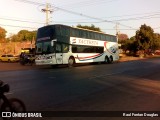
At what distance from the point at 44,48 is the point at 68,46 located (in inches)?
119

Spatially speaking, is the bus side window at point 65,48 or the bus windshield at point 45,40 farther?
the bus side window at point 65,48

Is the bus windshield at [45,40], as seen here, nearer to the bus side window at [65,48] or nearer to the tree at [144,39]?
the bus side window at [65,48]

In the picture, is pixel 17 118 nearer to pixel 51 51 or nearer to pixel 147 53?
pixel 51 51

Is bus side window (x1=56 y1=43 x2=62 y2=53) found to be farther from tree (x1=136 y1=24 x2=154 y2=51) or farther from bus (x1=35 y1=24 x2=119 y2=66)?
tree (x1=136 y1=24 x2=154 y2=51)

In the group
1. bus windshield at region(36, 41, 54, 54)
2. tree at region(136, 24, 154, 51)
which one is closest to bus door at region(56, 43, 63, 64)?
bus windshield at region(36, 41, 54, 54)

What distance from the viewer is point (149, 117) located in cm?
781

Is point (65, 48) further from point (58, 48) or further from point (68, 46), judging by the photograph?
point (58, 48)

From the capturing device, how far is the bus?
2911cm

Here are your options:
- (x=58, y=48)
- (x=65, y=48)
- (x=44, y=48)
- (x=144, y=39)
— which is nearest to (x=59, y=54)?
(x=58, y=48)

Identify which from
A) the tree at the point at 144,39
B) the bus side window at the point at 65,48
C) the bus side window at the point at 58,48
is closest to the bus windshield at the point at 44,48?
the bus side window at the point at 58,48

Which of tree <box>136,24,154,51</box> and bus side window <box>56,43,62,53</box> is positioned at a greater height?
tree <box>136,24,154,51</box>

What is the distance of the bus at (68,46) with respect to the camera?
2911 cm

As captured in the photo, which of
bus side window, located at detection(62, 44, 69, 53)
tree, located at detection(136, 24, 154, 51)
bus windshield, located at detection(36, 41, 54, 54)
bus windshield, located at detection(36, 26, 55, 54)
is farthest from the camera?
tree, located at detection(136, 24, 154, 51)

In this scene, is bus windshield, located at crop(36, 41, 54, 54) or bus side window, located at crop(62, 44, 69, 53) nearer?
bus windshield, located at crop(36, 41, 54, 54)
